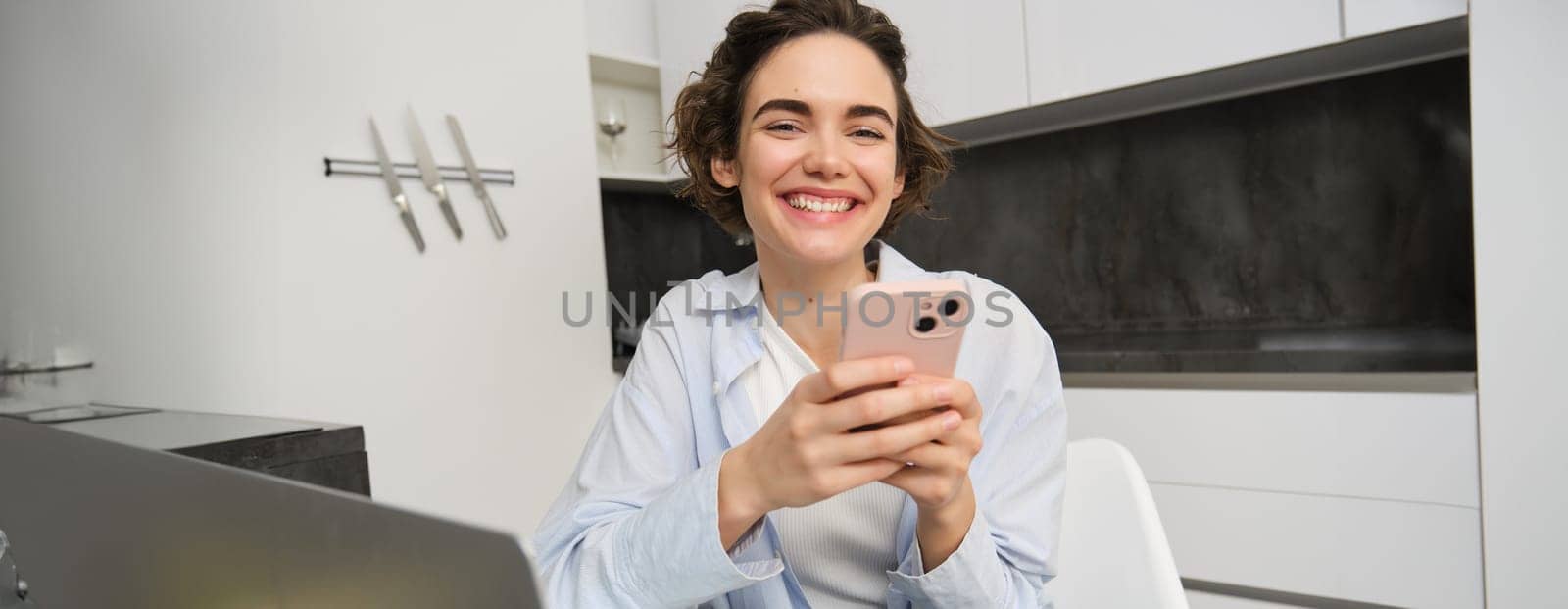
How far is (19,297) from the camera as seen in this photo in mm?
796

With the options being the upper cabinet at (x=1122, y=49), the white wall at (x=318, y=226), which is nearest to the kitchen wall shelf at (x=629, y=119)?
the white wall at (x=318, y=226)

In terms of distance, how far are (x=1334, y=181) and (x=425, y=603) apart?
2076mm

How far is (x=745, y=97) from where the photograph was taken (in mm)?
832

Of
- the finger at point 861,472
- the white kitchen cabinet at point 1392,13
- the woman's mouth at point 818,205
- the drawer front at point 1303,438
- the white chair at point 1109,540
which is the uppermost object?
the white kitchen cabinet at point 1392,13

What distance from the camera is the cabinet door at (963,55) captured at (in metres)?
1.87

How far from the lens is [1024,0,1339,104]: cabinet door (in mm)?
1510

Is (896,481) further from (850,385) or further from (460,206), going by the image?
(460,206)

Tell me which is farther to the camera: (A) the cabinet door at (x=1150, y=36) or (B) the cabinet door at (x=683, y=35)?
(B) the cabinet door at (x=683, y=35)

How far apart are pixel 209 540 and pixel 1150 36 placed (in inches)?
70.3

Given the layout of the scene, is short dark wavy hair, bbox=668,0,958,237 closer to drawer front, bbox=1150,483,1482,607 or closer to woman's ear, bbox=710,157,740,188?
woman's ear, bbox=710,157,740,188

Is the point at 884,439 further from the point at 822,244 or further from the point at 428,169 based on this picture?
the point at 428,169

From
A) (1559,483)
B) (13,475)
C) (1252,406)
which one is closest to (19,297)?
(13,475)

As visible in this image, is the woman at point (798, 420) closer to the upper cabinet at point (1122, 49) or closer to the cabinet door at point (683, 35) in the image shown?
the upper cabinet at point (1122, 49)

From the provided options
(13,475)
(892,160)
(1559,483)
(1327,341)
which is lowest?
(1559,483)
